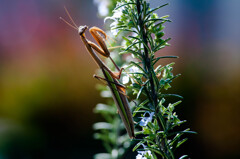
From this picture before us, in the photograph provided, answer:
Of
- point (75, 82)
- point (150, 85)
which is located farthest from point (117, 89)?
point (75, 82)

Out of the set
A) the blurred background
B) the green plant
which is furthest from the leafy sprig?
the blurred background

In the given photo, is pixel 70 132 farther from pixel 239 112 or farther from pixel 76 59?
pixel 239 112

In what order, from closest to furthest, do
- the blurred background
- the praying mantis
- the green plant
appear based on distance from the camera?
the green plant < the praying mantis < the blurred background

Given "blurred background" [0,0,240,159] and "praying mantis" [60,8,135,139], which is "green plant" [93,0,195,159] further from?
"blurred background" [0,0,240,159]

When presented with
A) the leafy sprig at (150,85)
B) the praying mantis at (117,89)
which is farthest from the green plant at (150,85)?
the praying mantis at (117,89)

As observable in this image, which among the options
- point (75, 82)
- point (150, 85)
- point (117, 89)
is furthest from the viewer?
point (75, 82)

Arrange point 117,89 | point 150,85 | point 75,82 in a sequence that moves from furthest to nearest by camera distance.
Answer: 1. point 75,82
2. point 117,89
3. point 150,85

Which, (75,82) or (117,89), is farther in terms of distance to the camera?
(75,82)

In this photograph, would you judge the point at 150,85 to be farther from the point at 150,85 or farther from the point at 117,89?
the point at 117,89

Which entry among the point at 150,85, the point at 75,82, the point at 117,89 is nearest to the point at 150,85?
the point at 150,85
